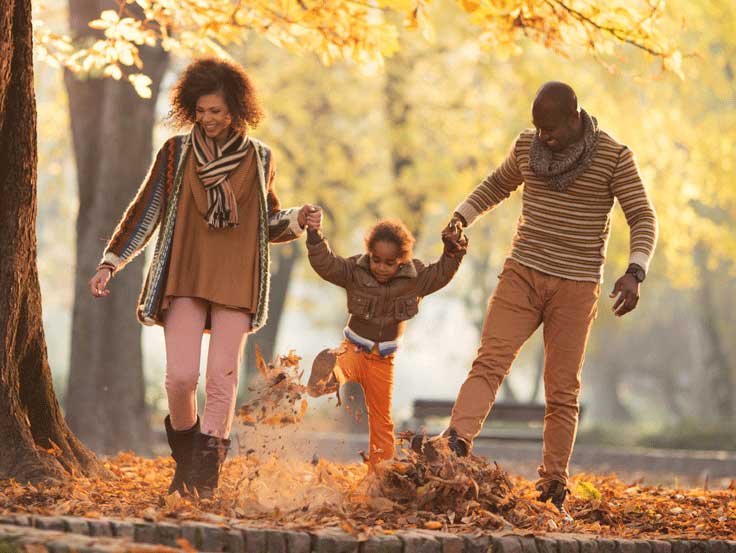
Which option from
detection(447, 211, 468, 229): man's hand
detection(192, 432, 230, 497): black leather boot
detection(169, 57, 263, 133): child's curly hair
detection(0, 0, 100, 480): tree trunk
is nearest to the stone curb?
detection(192, 432, 230, 497): black leather boot

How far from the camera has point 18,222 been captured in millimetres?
6723

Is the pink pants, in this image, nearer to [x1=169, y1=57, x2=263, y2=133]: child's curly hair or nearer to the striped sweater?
[x1=169, y1=57, x2=263, y2=133]: child's curly hair

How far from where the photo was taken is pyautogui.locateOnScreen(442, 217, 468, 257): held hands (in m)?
6.63

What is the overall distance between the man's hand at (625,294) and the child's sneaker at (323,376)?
5.11 ft

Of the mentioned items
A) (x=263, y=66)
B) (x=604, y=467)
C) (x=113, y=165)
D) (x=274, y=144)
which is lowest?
(x=604, y=467)

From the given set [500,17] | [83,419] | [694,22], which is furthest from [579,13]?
[694,22]

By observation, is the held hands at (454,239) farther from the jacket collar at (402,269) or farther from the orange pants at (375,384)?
the orange pants at (375,384)

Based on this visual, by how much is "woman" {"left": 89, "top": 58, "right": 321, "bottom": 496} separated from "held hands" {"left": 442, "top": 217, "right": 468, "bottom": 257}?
74 centimetres

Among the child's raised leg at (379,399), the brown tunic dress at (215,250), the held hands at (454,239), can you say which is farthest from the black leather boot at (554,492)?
the brown tunic dress at (215,250)

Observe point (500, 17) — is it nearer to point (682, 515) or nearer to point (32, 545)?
point (682, 515)

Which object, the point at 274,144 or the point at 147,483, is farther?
the point at 274,144

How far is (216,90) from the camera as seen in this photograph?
20.3 feet

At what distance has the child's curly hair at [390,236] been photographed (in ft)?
22.2

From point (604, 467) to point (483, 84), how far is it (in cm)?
962
